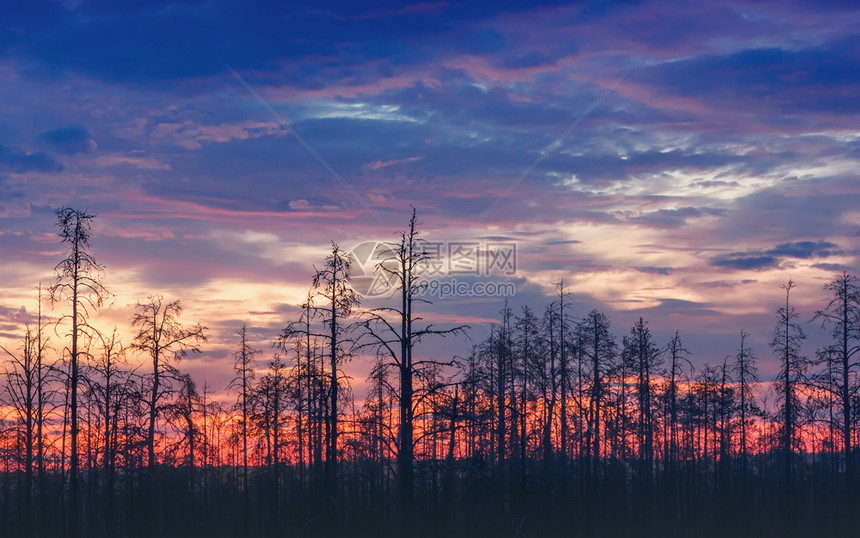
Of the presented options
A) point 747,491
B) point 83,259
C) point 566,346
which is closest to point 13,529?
point 83,259

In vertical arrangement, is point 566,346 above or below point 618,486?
above

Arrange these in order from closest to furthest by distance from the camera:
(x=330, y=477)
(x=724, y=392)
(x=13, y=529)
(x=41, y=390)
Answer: (x=330, y=477)
(x=41, y=390)
(x=13, y=529)
(x=724, y=392)

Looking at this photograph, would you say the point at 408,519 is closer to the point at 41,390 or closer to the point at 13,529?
the point at 41,390

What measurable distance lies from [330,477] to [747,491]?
47.6m

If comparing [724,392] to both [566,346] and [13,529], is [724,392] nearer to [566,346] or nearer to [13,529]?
[566,346]

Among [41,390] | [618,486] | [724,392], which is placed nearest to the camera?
[41,390]

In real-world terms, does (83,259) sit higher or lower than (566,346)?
higher

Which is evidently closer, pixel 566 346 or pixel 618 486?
pixel 566 346

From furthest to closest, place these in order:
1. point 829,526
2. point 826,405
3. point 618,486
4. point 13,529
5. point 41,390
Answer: point 618,486 → point 829,526 → point 13,529 → point 826,405 → point 41,390

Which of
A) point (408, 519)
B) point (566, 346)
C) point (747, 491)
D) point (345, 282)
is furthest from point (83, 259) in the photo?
point (747, 491)

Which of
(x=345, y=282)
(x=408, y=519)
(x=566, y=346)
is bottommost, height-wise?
(x=408, y=519)

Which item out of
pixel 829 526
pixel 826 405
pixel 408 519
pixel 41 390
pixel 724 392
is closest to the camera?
pixel 408 519

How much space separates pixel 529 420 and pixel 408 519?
44.2 metres

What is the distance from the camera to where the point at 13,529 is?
193 ft
